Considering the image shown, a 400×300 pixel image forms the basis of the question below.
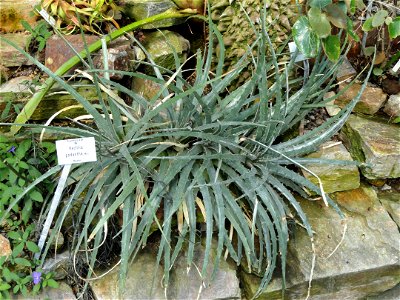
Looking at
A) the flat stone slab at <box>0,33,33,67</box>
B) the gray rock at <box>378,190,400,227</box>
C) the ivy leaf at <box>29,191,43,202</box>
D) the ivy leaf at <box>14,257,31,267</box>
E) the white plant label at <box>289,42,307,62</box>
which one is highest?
the white plant label at <box>289,42,307,62</box>

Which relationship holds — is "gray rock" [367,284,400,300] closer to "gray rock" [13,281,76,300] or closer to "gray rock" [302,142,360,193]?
"gray rock" [302,142,360,193]

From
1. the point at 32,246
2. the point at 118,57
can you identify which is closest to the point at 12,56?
the point at 118,57

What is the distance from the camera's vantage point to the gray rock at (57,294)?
1.67 meters

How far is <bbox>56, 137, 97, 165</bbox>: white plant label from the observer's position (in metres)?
1.57

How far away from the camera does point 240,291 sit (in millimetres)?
1773

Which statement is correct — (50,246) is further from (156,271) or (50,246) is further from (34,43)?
(34,43)

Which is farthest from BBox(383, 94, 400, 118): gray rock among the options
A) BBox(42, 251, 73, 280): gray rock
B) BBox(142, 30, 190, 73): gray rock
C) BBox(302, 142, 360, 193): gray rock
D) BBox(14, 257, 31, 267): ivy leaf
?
BBox(14, 257, 31, 267): ivy leaf

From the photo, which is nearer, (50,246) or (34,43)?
(50,246)

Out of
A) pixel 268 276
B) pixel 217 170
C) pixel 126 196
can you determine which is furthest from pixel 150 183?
pixel 268 276

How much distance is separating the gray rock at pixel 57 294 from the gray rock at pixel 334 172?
0.99 metres

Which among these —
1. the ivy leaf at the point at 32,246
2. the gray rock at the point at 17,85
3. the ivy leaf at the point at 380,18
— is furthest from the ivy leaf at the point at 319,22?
the ivy leaf at the point at 32,246

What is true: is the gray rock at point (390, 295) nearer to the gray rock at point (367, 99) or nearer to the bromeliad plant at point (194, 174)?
the bromeliad plant at point (194, 174)

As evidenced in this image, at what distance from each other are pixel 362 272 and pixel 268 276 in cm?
37

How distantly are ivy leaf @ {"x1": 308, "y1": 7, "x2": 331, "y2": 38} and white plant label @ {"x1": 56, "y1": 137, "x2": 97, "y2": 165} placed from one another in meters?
0.82
